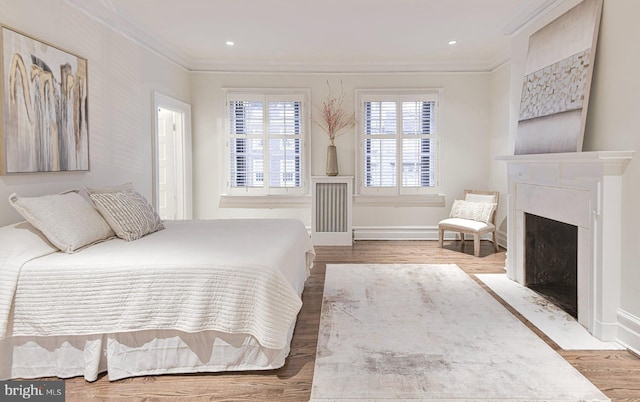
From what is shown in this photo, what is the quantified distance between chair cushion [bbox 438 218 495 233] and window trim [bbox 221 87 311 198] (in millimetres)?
2055

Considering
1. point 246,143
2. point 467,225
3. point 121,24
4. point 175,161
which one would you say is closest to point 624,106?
point 467,225

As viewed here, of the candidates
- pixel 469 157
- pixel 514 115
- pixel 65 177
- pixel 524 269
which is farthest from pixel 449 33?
pixel 65 177

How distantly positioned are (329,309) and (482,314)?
3.70 feet

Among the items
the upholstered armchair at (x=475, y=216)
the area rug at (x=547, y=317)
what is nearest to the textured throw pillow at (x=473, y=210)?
the upholstered armchair at (x=475, y=216)

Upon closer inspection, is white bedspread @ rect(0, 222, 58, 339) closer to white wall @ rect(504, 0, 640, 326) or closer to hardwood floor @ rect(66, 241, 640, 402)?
hardwood floor @ rect(66, 241, 640, 402)

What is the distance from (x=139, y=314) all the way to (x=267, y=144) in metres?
4.28

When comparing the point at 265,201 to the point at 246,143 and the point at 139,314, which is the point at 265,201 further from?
the point at 139,314

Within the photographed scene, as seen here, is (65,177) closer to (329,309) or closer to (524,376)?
(329,309)

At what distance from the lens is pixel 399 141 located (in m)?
6.15

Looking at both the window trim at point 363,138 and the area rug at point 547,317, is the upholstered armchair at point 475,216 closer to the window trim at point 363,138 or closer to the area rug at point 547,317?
the window trim at point 363,138

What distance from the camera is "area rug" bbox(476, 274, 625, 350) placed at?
2574 mm

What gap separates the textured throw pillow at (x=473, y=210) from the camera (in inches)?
208

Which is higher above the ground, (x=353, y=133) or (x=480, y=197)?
(x=353, y=133)

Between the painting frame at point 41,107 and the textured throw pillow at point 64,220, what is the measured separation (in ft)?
1.47
